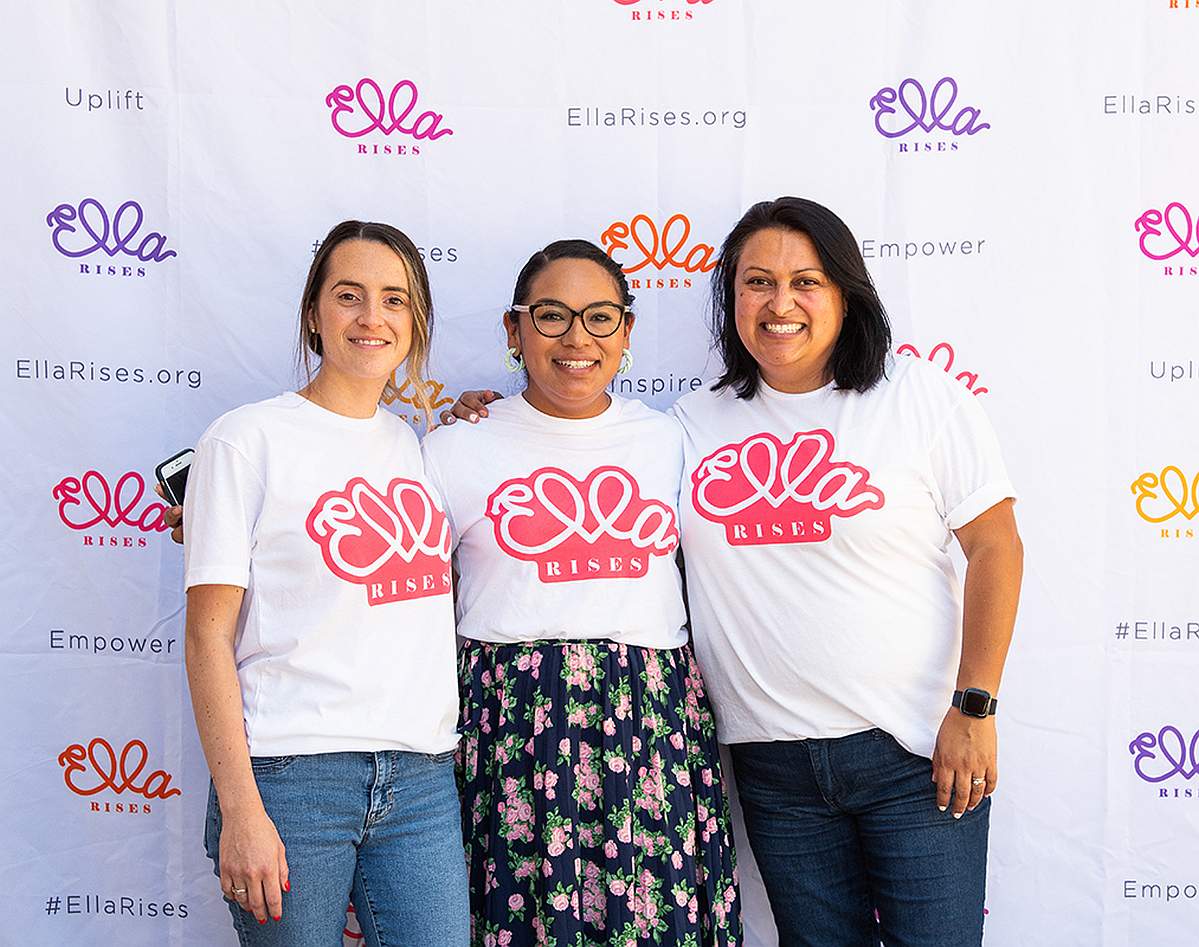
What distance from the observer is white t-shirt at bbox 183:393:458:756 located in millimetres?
1658

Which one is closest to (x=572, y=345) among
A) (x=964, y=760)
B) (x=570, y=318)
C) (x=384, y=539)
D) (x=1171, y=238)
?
(x=570, y=318)

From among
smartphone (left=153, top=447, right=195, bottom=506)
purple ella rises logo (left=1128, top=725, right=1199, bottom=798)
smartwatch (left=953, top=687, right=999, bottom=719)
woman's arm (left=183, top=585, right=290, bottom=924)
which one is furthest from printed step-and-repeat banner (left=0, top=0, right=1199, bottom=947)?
woman's arm (left=183, top=585, right=290, bottom=924)

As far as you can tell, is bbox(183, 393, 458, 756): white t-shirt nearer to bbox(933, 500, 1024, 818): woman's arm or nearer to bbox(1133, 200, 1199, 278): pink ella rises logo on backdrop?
bbox(933, 500, 1024, 818): woman's arm

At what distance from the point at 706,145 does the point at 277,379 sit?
3.40ft

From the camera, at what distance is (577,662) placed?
1842 millimetres

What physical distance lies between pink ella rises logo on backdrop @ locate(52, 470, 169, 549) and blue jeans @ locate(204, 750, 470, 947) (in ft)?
2.57

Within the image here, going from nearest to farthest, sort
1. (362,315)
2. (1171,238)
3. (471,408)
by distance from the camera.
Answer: (362,315) < (471,408) < (1171,238)

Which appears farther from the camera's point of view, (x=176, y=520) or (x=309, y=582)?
(x=176, y=520)

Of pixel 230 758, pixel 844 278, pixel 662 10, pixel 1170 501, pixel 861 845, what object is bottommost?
pixel 861 845

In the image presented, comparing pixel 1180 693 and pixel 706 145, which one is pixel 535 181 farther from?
pixel 1180 693

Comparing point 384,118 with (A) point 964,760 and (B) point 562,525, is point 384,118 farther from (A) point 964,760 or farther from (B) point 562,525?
(A) point 964,760

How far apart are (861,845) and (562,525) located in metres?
0.77

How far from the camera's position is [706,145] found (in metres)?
2.30

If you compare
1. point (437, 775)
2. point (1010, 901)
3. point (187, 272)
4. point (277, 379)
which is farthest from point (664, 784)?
point (187, 272)
